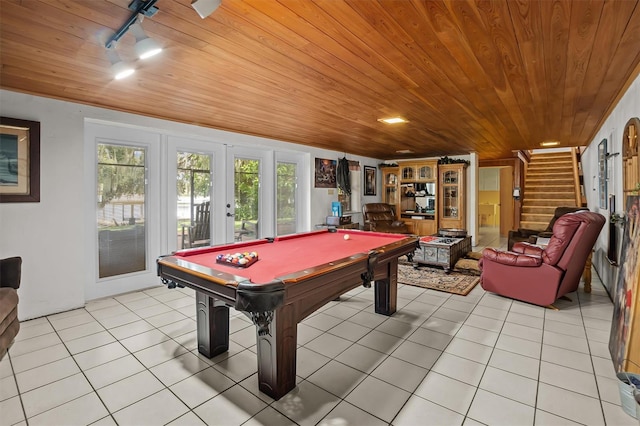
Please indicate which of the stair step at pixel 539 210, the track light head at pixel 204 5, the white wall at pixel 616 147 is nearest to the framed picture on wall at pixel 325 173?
the white wall at pixel 616 147

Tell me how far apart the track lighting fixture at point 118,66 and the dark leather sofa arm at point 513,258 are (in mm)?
4176

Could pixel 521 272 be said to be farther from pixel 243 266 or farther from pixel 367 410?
pixel 243 266

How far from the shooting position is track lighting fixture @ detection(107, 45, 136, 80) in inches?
86.0

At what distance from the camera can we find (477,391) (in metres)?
2.09

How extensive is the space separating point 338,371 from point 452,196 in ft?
21.1

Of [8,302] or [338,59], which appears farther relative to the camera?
[338,59]

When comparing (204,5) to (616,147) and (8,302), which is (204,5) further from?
(616,147)

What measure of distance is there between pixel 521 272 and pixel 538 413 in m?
2.14

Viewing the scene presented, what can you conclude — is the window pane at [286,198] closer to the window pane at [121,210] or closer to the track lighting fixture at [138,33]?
the window pane at [121,210]

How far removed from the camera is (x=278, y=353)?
6.69 ft

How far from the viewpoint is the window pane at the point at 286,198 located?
6237 millimetres

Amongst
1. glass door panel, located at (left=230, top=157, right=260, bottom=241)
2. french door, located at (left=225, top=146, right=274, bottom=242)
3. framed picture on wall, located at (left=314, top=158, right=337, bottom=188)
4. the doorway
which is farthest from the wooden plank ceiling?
the doorway

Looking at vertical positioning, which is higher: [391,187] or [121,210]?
[391,187]

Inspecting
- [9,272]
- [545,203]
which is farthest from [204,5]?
[545,203]
